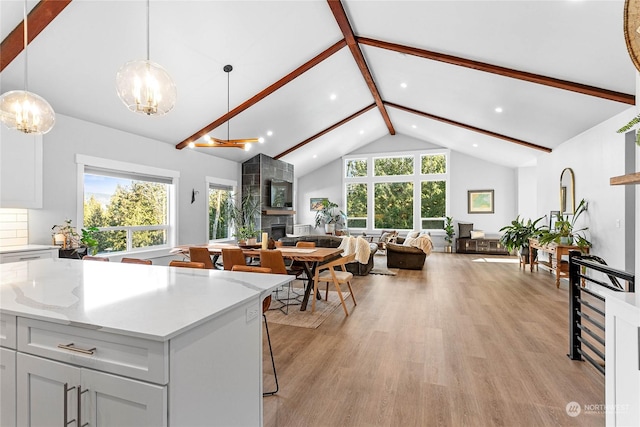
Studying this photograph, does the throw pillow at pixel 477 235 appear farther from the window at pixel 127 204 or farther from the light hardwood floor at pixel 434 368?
the window at pixel 127 204

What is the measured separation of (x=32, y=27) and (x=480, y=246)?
10.2 meters

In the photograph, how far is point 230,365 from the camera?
134 cm

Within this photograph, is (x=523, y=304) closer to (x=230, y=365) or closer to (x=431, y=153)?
(x=230, y=365)

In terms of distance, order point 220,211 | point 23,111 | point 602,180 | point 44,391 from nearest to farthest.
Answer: point 44,391, point 23,111, point 602,180, point 220,211

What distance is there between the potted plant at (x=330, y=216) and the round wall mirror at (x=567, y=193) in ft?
21.2

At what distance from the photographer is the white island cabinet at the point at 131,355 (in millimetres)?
Result: 1031

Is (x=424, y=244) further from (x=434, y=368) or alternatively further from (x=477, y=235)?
(x=434, y=368)

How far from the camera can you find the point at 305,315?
3.79 m

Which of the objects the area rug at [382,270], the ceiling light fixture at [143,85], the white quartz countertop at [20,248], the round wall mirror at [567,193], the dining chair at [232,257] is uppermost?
the ceiling light fixture at [143,85]

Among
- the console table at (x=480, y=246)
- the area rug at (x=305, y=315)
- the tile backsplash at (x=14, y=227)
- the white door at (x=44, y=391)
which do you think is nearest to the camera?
the white door at (x=44, y=391)

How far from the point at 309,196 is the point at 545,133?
7618mm

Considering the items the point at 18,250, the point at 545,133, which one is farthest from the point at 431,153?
the point at 18,250

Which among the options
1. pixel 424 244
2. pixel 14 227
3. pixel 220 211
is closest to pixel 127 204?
pixel 14 227

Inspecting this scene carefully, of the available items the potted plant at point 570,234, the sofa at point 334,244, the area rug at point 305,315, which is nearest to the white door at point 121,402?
the area rug at point 305,315
